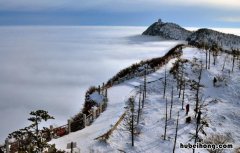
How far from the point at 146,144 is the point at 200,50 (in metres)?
53.0

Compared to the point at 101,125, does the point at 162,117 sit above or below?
below

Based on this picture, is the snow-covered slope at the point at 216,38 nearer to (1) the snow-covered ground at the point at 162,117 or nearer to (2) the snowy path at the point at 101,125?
(1) the snow-covered ground at the point at 162,117

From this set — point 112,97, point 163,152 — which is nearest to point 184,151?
point 163,152

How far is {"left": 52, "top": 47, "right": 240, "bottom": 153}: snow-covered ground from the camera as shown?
3894cm

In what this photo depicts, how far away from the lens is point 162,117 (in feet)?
159

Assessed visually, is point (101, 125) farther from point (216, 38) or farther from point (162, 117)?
point (216, 38)

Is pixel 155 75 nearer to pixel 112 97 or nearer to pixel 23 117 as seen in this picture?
pixel 112 97

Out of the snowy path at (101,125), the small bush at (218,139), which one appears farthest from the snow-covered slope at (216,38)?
the small bush at (218,139)

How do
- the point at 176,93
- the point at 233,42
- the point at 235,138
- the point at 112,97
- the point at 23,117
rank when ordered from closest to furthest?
the point at 235,138, the point at 112,97, the point at 176,93, the point at 23,117, the point at 233,42

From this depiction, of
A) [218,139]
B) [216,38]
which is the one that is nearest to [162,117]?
[218,139]

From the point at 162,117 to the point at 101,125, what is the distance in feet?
32.3

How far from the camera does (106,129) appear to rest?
40.4m

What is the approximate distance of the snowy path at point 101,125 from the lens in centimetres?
3691

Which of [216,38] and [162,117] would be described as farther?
[216,38]
